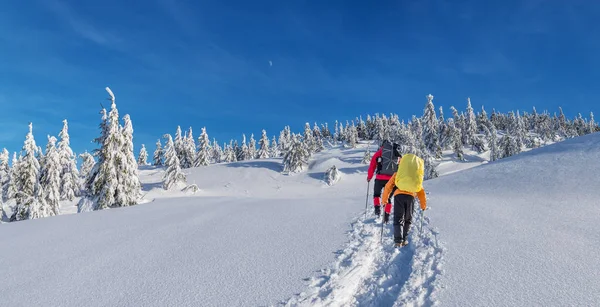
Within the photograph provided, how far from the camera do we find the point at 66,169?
4434 centimetres

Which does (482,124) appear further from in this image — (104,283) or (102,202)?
(104,283)

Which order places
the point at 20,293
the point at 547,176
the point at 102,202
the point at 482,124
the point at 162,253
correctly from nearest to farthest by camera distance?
the point at 20,293
the point at 162,253
the point at 547,176
the point at 102,202
the point at 482,124

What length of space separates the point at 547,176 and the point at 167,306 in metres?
15.0

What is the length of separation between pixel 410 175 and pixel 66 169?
2033 inches

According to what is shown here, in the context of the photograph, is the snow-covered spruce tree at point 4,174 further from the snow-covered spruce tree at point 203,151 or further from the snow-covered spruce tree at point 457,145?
the snow-covered spruce tree at point 457,145

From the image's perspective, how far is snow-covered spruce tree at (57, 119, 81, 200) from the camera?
40531mm

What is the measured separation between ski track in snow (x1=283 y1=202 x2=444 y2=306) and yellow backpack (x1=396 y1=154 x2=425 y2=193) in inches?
45.6

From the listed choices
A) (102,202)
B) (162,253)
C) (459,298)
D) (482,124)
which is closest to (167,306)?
(162,253)

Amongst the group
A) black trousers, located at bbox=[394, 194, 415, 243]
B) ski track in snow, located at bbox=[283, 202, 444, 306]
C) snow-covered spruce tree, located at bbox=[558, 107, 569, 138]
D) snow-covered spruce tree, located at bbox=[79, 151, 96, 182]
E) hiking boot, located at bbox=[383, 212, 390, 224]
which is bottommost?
ski track in snow, located at bbox=[283, 202, 444, 306]

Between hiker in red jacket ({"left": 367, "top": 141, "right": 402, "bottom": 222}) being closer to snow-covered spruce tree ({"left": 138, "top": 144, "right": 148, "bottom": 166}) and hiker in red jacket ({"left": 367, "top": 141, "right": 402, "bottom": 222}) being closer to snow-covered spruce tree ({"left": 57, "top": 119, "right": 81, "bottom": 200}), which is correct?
snow-covered spruce tree ({"left": 57, "top": 119, "right": 81, "bottom": 200})

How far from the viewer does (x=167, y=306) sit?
403 centimetres

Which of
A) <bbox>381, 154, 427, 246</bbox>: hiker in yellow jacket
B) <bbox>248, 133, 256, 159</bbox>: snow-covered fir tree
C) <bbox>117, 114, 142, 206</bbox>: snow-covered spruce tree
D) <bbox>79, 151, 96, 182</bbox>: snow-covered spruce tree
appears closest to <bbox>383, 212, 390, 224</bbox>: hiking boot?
<bbox>381, 154, 427, 246</bbox>: hiker in yellow jacket

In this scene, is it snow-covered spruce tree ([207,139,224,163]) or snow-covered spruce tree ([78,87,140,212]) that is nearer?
snow-covered spruce tree ([78,87,140,212])

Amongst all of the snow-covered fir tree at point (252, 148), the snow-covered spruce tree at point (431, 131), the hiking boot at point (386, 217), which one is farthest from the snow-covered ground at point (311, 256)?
the snow-covered fir tree at point (252, 148)
